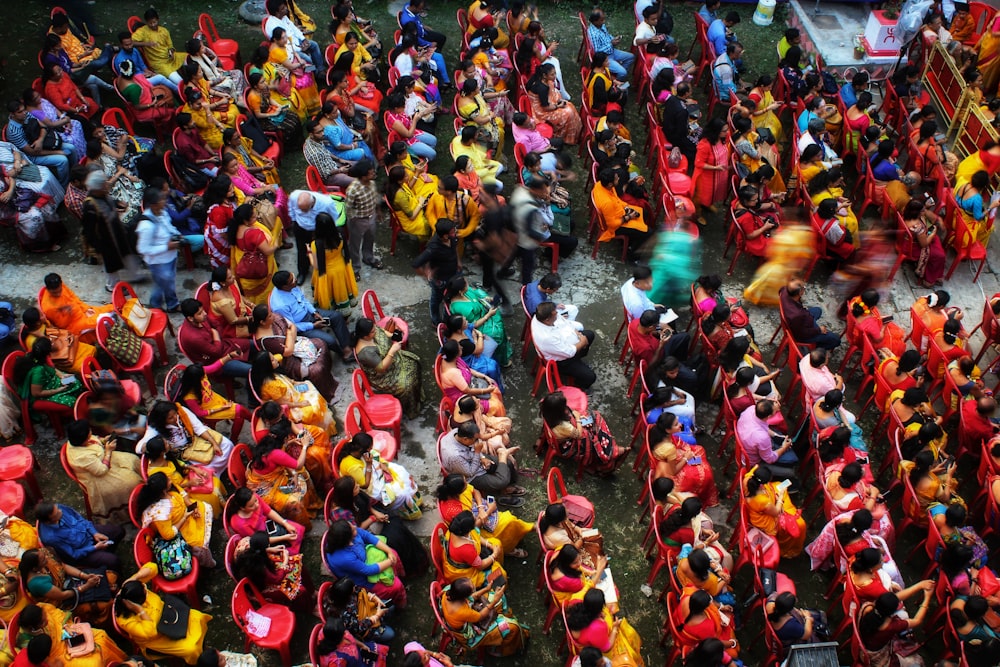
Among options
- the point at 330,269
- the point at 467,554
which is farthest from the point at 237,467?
the point at 330,269

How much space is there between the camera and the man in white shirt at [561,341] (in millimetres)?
8320

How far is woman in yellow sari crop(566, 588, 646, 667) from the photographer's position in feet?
20.4

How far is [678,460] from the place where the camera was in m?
7.52

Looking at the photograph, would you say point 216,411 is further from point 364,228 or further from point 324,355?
point 364,228

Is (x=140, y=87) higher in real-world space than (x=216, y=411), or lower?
higher

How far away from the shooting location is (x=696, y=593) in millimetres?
6328

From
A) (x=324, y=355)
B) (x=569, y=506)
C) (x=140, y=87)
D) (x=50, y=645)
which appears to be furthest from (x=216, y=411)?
(x=140, y=87)

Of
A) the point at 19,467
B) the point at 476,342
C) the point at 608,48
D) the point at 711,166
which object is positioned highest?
the point at 608,48

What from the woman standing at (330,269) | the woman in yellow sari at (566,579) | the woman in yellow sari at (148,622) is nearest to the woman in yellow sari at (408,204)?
the woman standing at (330,269)

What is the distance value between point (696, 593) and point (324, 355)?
13.1ft

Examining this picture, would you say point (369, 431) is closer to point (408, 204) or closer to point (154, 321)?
point (154, 321)

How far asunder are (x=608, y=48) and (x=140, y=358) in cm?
769

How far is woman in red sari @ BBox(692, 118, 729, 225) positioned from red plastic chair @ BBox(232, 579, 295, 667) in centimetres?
672

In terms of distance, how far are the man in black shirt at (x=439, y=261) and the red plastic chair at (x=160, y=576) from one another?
3543 millimetres
